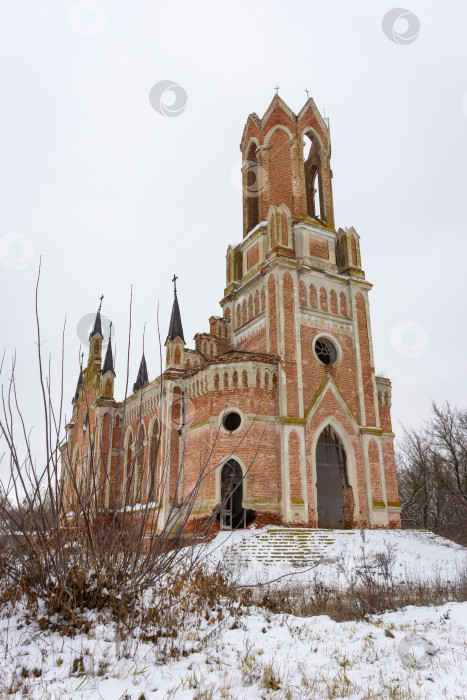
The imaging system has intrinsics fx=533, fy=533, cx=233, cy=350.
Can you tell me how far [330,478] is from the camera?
2417 centimetres

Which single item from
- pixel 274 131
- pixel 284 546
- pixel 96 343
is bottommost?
pixel 284 546

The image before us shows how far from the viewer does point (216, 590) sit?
24.7 feet

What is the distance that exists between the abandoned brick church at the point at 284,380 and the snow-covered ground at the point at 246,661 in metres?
10.7

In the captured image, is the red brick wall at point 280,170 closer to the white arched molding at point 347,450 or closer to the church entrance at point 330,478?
the white arched molding at point 347,450

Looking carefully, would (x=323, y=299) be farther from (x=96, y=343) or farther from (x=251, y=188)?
(x=96, y=343)

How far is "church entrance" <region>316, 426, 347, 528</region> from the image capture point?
2156 cm

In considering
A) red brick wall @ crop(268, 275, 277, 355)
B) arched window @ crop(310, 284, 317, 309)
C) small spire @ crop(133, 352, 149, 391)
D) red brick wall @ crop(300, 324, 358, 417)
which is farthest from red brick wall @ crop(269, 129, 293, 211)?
small spire @ crop(133, 352, 149, 391)

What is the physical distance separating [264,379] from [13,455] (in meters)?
15.5

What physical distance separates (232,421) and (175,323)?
691 cm

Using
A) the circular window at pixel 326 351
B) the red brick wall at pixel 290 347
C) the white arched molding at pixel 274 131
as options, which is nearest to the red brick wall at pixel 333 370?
the circular window at pixel 326 351

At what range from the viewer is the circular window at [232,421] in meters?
19.8

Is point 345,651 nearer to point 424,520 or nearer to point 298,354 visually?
point 298,354

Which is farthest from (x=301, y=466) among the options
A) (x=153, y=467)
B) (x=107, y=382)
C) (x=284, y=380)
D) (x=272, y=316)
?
(x=153, y=467)

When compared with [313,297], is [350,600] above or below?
below
